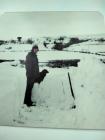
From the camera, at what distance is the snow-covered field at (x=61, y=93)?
2059 mm

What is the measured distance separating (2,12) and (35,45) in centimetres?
48

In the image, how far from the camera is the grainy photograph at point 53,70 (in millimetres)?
2068

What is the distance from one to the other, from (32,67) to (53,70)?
20cm

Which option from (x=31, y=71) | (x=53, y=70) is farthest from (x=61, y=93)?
(x=31, y=71)

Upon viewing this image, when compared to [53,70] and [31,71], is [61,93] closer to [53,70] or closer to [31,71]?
[53,70]

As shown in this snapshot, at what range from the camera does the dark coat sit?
214 centimetres

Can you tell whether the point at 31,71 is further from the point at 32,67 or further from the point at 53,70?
the point at 53,70

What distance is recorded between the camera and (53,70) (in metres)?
2.13

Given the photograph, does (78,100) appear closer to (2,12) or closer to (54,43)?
(54,43)

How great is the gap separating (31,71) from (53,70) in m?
0.20

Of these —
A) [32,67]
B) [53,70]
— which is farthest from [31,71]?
[53,70]

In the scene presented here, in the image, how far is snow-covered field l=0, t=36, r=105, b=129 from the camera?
206 centimetres

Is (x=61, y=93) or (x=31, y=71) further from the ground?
(x=31, y=71)

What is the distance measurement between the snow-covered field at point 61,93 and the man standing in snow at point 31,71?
0.12 ft
